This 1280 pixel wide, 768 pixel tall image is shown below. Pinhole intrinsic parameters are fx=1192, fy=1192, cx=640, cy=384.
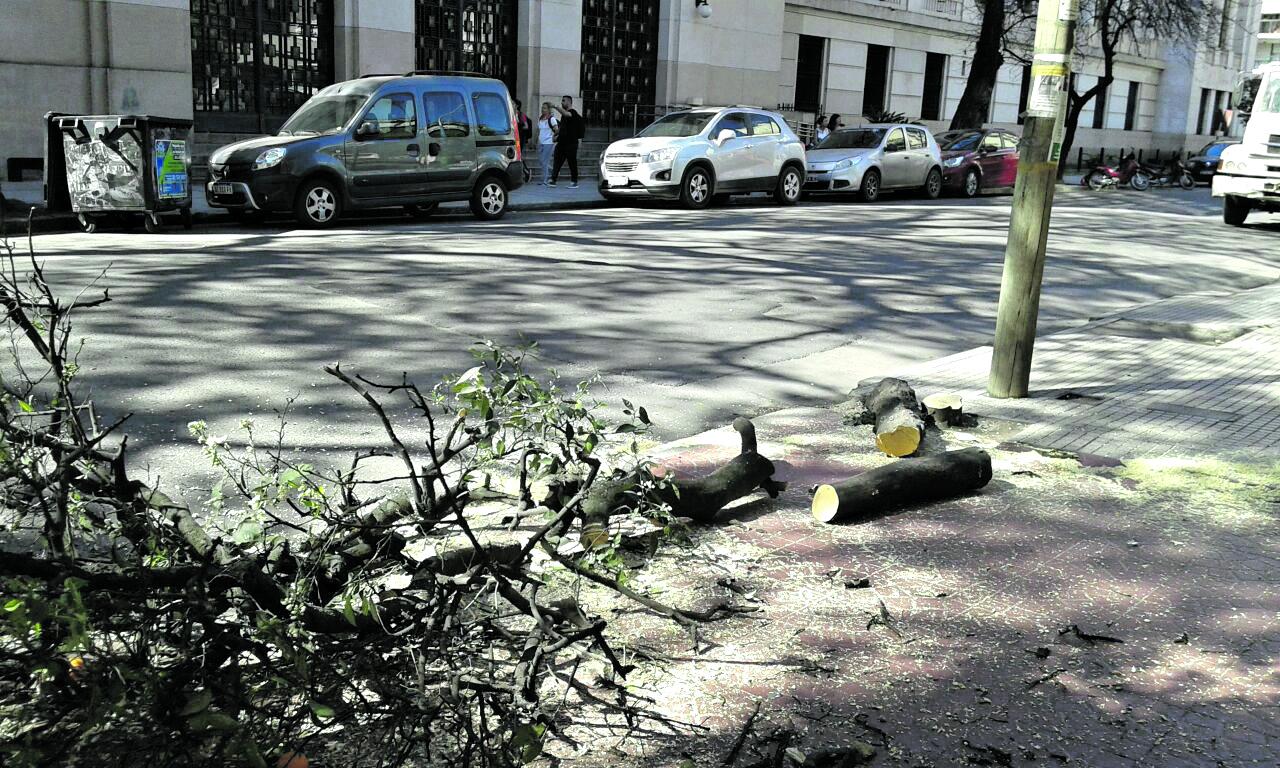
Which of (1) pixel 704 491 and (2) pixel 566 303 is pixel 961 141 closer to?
(2) pixel 566 303

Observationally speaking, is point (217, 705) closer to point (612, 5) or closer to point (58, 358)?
point (58, 358)

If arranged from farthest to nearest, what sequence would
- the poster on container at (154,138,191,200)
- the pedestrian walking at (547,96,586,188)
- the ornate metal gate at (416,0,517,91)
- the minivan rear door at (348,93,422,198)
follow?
the ornate metal gate at (416,0,517,91)
the pedestrian walking at (547,96,586,188)
the minivan rear door at (348,93,422,198)
the poster on container at (154,138,191,200)

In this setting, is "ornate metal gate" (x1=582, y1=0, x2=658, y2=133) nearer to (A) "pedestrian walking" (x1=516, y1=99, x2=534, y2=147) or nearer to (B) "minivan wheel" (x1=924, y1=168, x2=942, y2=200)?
(A) "pedestrian walking" (x1=516, y1=99, x2=534, y2=147)

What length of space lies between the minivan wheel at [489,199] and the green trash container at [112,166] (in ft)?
14.5

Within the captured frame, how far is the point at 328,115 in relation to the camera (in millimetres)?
16453

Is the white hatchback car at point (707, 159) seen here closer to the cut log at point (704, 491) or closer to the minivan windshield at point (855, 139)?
the minivan windshield at point (855, 139)

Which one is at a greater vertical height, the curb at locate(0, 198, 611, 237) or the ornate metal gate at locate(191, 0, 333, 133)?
the ornate metal gate at locate(191, 0, 333, 133)

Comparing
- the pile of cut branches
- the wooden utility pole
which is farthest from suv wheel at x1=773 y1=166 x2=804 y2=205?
the pile of cut branches

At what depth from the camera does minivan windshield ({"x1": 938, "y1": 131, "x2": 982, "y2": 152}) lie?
27531 mm

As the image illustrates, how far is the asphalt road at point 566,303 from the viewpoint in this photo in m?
6.94

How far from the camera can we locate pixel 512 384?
11.0 ft

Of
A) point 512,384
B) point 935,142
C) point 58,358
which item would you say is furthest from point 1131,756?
point 935,142

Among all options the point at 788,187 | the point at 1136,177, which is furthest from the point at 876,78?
the point at 788,187

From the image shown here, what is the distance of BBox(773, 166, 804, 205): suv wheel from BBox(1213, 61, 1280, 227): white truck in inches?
291
